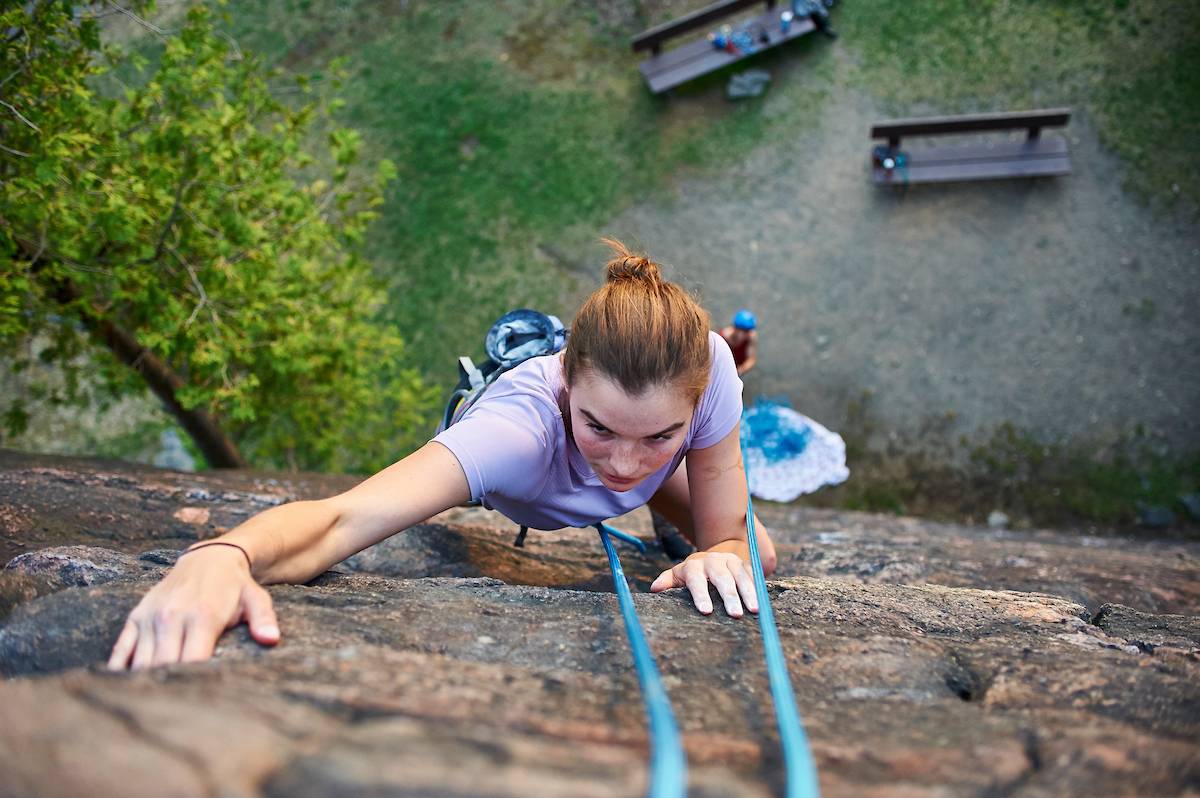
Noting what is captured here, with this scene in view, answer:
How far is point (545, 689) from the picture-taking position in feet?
5.79

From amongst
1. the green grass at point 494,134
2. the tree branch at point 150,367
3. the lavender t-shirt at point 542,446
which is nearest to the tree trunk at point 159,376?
the tree branch at point 150,367

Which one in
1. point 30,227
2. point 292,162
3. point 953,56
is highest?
point 953,56

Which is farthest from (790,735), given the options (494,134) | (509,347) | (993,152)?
(494,134)

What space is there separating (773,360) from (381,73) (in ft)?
16.5

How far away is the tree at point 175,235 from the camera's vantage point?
3797 mm

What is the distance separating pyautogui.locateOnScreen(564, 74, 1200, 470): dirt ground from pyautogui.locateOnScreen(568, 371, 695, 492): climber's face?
15.0ft

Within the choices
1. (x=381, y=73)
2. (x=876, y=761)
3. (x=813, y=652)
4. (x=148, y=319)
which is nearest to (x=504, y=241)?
(x=381, y=73)

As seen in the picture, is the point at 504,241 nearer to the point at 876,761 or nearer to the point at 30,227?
the point at 30,227

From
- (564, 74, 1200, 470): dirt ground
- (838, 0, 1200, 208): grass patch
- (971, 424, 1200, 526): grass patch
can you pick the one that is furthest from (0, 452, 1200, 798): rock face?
(838, 0, 1200, 208): grass patch

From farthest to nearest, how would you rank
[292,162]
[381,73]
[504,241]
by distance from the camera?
[381,73], [504,241], [292,162]

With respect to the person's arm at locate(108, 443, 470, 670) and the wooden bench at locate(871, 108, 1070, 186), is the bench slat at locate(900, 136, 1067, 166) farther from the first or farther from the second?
the person's arm at locate(108, 443, 470, 670)

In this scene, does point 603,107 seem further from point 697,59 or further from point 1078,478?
point 1078,478

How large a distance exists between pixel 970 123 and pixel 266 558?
23.5 ft

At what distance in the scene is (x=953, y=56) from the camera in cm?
854
